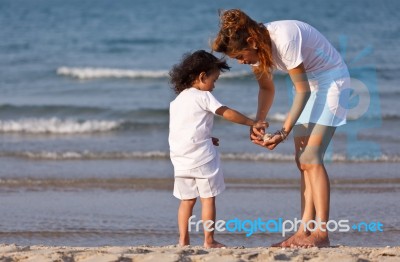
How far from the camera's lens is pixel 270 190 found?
7770 mm

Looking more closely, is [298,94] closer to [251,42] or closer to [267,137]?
[267,137]

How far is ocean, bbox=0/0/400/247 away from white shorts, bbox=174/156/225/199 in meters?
0.77

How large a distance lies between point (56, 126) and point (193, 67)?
6662 millimetres

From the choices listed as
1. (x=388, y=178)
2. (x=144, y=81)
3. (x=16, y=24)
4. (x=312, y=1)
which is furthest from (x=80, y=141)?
(x=312, y=1)

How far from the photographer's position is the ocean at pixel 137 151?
21.7 feet

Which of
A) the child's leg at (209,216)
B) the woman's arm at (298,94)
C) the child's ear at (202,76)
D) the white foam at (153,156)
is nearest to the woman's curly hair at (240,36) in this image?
the woman's arm at (298,94)

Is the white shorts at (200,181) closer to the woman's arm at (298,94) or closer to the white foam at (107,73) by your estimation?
the woman's arm at (298,94)

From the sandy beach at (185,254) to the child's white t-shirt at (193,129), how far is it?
1.93ft

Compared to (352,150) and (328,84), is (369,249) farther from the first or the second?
(352,150)

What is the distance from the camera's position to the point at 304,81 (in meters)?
5.04

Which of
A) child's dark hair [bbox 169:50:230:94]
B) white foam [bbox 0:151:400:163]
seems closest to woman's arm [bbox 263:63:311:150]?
child's dark hair [bbox 169:50:230:94]

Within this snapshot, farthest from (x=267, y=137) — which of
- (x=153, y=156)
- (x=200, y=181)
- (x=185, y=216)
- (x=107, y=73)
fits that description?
(x=107, y=73)

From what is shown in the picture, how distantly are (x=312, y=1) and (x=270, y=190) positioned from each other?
1648 inches

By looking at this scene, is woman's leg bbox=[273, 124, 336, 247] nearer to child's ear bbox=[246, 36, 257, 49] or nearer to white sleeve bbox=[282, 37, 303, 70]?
white sleeve bbox=[282, 37, 303, 70]
